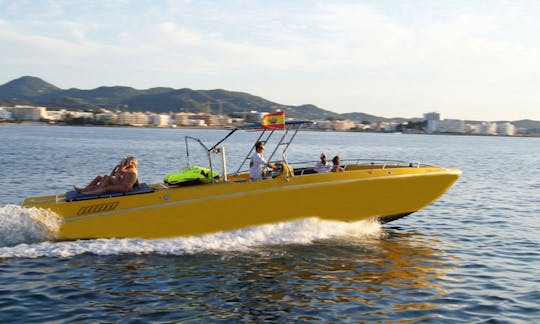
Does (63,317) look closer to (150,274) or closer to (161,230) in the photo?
(150,274)

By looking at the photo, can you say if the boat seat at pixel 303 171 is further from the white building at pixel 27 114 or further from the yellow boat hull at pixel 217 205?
the white building at pixel 27 114

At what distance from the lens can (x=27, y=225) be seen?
431 inches

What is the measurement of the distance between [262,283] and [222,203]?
8.20 feet

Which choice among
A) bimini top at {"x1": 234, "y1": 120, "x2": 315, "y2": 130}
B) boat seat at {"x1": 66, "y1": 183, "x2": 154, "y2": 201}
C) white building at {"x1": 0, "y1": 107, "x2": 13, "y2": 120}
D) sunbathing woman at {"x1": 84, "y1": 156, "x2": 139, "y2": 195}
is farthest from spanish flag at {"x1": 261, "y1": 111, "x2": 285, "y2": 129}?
white building at {"x1": 0, "y1": 107, "x2": 13, "y2": 120}

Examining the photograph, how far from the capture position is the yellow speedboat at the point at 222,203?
→ 434 inches

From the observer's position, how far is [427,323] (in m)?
7.67

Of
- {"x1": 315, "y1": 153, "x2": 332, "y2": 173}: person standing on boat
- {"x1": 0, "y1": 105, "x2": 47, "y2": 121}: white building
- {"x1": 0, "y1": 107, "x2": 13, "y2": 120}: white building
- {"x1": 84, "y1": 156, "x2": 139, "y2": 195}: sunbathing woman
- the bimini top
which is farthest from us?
{"x1": 0, "y1": 105, "x2": 47, "y2": 121}: white building

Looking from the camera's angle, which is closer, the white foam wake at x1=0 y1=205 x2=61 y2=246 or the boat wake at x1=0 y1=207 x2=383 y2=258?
the boat wake at x1=0 y1=207 x2=383 y2=258

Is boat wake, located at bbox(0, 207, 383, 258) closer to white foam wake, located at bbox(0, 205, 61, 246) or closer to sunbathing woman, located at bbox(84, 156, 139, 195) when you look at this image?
white foam wake, located at bbox(0, 205, 61, 246)

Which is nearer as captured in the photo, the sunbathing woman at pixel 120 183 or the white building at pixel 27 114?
the sunbathing woman at pixel 120 183

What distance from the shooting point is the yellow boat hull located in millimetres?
11008

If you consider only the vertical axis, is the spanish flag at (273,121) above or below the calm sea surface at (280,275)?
above

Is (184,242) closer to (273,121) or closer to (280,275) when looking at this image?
(280,275)

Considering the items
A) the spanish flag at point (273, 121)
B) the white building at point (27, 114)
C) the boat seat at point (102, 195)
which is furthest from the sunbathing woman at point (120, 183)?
the white building at point (27, 114)
